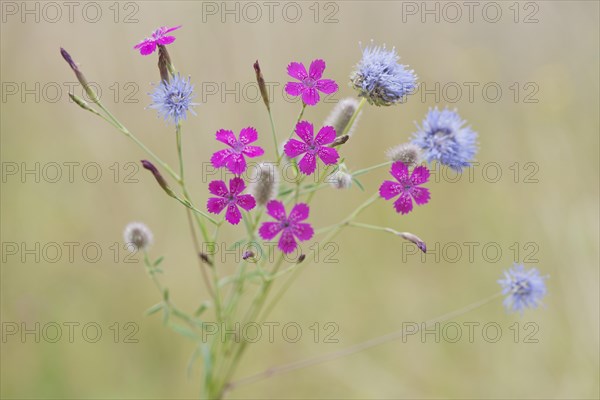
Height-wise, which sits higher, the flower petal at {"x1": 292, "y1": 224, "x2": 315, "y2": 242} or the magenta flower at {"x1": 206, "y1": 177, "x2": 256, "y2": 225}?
the magenta flower at {"x1": 206, "y1": 177, "x2": 256, "y2": 225}

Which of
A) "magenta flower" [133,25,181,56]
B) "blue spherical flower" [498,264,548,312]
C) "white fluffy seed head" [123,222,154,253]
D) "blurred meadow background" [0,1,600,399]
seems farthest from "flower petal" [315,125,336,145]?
"blurred meadow background" [0,1,600,399]

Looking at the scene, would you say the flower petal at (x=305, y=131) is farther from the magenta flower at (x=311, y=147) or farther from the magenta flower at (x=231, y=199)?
the magenta flower at (x=231, y=199)

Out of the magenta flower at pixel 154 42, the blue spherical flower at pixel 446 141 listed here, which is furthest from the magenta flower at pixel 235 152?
the blue spherical flower at pixel 446 141

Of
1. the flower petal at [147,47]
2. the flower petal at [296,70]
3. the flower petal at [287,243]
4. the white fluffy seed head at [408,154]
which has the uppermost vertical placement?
the flower petal at [147,47]

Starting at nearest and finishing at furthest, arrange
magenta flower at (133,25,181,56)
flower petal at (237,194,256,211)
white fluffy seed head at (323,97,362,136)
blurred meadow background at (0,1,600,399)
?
flower petal at (237,194,256,211)
magenta flower at (133,25,181,56)
white fluffy seed head at (323,97,362,136)
blurred meadow background at (0,1,600,399)

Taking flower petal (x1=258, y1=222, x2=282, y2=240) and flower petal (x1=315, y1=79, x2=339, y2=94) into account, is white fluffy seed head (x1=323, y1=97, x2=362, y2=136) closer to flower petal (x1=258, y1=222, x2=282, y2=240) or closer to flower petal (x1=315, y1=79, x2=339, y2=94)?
flower petal (x1=315, y1=79, x2=339, y2=94)

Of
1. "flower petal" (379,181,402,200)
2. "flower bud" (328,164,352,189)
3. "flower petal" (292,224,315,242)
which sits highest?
"flower bud" (328,164,352,189)

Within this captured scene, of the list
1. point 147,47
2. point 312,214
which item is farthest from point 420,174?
point 312,214
